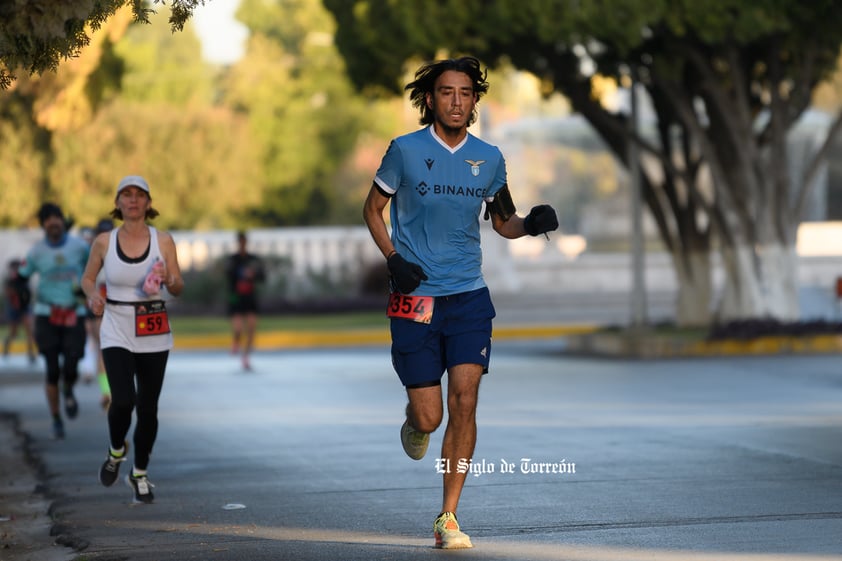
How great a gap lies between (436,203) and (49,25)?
1988mm

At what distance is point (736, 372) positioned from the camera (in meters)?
19.8

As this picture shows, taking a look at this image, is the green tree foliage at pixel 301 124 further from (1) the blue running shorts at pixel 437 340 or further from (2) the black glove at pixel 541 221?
(1) the blue running shorts at pixel 437 340

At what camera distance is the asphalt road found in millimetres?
8133

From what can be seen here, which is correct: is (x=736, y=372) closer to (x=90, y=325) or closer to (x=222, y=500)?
(x=90, y=325)

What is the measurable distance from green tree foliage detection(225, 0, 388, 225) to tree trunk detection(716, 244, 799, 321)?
4809 centimetres

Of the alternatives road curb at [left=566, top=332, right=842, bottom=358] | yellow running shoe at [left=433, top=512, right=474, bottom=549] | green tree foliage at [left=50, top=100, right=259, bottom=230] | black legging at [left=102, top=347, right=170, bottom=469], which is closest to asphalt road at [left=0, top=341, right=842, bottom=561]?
yellow running shoe at [left=433, top=512, right=474, bottom=549]

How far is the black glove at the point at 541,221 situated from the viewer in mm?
8133

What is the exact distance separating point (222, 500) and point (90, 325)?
8868 mm

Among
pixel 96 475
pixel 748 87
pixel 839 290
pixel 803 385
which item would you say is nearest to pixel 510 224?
pixel 96 475

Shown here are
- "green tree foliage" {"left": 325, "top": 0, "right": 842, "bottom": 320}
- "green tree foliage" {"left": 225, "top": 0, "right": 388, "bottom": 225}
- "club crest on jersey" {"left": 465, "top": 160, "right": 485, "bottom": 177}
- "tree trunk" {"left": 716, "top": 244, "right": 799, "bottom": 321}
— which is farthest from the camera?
"green tree foliage" {"left": 225, "top": 0, "right": 388, "bottom": 225}

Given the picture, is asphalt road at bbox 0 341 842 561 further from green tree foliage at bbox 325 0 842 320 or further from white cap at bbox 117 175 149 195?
green tree foliage at bbox 325 0 842 320

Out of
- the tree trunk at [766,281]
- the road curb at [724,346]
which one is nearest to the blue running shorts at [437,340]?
the road curb at [724,346]

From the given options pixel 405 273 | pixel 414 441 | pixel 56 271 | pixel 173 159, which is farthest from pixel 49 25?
pixel 173 159

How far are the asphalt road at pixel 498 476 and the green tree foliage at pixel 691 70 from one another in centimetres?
459
